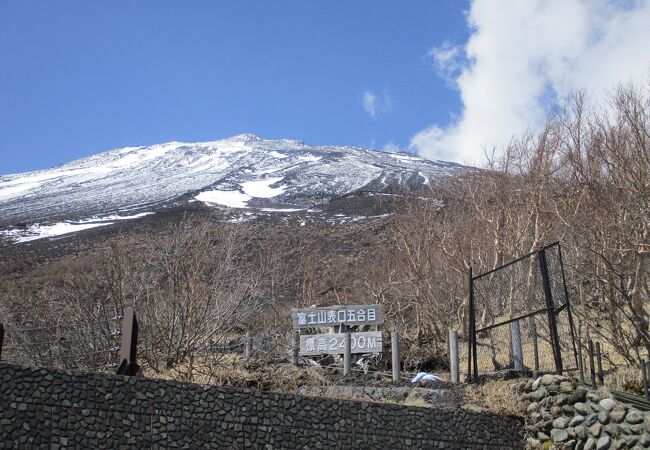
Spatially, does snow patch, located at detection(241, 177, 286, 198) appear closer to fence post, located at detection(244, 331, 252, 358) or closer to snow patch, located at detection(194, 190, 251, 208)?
snow patch, located at detection(194, 190, 251, 208)

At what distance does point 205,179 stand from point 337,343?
213ft

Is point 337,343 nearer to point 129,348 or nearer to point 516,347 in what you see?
point 516,347

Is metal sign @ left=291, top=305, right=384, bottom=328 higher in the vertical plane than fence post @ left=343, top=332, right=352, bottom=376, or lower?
higher

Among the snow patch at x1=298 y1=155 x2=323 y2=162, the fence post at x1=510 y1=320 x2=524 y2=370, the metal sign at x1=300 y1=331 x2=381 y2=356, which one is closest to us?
the fence post at x1=510 y1=320 x2=524 y2=370

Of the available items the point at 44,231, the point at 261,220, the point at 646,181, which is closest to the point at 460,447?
the point at 646,181

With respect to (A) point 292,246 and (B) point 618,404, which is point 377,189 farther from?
(B) point 618,404

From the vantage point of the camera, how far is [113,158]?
344 feet

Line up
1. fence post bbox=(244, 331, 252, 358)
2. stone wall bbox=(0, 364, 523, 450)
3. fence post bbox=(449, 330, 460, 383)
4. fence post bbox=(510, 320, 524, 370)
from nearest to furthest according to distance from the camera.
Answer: stone wall bbox=(0, 364, 523, 450), fence post bbox=(510, 320, 524, 370), fence post bbox=(449, 330, 460, 383), fence post bbox=(244, 331, 252, 358)

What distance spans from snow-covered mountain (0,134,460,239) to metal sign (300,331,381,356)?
39574mm

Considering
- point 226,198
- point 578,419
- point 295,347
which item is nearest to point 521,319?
point 578,419

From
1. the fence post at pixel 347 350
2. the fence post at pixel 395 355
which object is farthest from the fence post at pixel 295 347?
the fence post at pixel 395 355

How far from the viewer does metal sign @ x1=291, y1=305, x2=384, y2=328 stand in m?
14.1

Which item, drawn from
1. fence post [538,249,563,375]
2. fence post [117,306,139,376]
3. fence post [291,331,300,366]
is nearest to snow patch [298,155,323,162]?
fence post [291,331,300,366]

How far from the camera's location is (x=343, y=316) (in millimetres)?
14195
